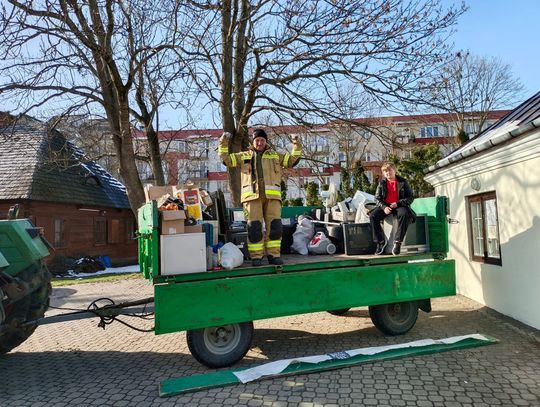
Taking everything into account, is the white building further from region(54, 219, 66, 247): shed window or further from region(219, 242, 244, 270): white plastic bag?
region(54, 219, 66, 247): shed window

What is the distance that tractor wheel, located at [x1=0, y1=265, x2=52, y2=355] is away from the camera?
4.76m

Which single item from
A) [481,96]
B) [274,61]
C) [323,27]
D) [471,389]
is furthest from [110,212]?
[481,96]

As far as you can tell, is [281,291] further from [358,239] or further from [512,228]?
[512,228]

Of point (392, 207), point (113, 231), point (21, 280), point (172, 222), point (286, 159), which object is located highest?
point (286, 159)

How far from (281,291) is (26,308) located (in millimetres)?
3012

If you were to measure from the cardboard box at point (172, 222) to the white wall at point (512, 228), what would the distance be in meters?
4.75

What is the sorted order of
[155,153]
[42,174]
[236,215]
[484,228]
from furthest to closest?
1. [42,174]
2. [155,153]
3. [484,228]
4. [236,215]

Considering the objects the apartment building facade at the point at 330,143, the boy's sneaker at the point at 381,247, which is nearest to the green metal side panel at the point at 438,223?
the boy's sneaker at the point at 381,247

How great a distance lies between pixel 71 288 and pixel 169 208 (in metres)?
9.45

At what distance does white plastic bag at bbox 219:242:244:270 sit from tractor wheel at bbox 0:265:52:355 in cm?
232

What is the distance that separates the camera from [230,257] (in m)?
4.86

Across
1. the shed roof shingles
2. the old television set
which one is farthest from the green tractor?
the shed roof shingles

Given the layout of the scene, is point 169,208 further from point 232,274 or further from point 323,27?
point 323,27

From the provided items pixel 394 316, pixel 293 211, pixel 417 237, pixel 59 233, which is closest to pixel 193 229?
pixel 293 211
